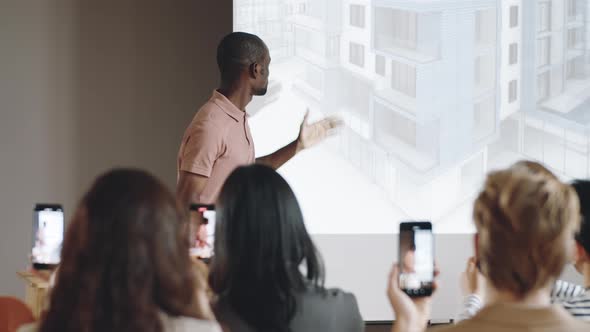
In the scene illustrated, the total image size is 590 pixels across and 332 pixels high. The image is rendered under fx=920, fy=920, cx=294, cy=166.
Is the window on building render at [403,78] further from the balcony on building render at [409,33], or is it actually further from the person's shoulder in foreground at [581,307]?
the person's shoulder in foreground at [581,307]

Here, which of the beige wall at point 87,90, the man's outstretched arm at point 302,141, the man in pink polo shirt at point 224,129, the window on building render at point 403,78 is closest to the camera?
the man in pink polo shirt at point 224,129

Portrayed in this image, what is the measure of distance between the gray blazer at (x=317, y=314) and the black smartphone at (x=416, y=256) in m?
0.34

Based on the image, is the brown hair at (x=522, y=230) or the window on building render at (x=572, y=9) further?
the window on building render at (x=572, y=9)

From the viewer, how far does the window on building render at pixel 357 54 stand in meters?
4.32

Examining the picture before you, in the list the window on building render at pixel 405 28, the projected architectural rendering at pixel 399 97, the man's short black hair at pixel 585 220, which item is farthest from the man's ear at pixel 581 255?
the window on building render at pixel 405 28

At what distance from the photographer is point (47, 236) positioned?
2.75 metres

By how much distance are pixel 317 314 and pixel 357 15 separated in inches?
98.9

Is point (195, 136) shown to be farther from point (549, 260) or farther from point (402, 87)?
point (549, 260)

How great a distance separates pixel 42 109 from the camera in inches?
180

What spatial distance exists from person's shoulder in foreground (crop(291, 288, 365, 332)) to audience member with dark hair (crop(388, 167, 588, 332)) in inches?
19.2

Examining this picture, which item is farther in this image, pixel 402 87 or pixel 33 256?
pixel 402 87

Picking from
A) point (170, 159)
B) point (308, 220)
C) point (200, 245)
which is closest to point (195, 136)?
point (200, 245)

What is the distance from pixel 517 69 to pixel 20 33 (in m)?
2.43

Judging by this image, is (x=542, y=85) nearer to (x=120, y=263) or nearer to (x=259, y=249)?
(x=259, y=249)
